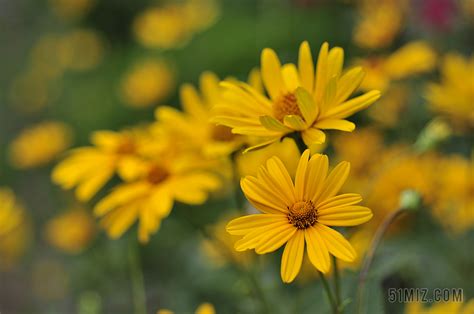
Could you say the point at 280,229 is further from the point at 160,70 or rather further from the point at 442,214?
the point at 160,70

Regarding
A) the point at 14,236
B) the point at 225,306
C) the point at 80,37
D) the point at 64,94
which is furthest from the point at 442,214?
the point at 80,37

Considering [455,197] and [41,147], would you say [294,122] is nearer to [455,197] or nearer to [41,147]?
[455,197]

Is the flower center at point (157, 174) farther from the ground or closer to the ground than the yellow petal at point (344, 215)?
farther from the ground

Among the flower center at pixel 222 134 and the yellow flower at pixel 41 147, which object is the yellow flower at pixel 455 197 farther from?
the yellow flower at pixel 41 147

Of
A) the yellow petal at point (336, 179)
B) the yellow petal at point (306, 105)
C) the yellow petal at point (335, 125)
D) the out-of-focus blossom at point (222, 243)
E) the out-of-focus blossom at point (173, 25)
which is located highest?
the out-of-focus blossom at point (173, 25)

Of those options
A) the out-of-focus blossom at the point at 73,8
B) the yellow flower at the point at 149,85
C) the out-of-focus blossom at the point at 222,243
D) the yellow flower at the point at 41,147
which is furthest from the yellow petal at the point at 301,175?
the out-of-focus blossom at the point at 73,8

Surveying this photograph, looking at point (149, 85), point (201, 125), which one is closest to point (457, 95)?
point (201, 125)
